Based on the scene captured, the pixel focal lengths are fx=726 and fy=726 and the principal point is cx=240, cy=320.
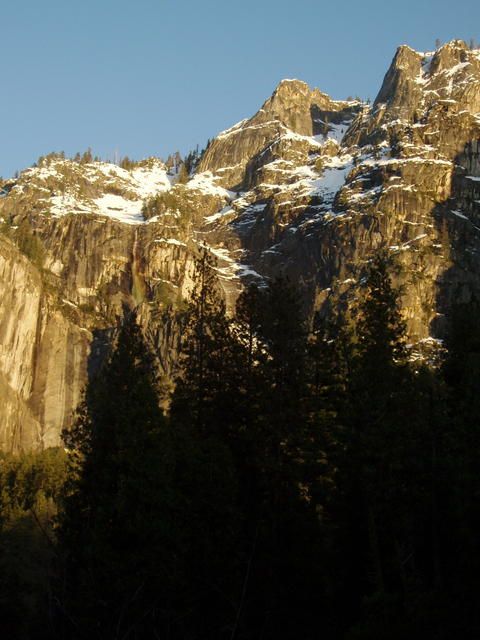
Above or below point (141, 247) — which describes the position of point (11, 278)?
below

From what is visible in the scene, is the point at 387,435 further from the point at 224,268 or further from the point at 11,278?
the point at 224,268

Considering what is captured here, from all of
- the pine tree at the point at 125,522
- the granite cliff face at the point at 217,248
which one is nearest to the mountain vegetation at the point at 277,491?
the pine tree at the point at 125,522

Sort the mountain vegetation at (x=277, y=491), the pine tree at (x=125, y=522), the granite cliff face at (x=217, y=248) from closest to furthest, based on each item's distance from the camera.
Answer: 1. the pine tree at (x=125, y=522)
2. the mountain vegetation at (x=277, y=491)
3. the granite cliff face at (x=217, y=248)

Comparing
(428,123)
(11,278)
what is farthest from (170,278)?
(428,123)

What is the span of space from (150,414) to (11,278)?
4174 inches

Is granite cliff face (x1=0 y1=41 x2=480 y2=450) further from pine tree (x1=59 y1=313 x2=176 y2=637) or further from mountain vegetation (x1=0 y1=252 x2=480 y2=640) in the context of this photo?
pine tree (x1=59 y1=313 x2=176 y2=637)

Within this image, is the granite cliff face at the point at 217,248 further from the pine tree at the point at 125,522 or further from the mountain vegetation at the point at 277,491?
the pine tree at the point at 125,522

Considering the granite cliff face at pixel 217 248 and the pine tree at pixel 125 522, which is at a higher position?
the granite cliff face at pixel 217 248

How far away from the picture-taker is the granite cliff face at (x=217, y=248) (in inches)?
5044

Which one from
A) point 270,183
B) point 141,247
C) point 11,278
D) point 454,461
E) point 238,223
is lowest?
point 454,461

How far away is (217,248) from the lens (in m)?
178

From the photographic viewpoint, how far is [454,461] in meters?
30.4

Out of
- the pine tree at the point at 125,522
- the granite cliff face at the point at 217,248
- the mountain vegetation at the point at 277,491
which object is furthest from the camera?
the granite cliff face at the point at 217,248

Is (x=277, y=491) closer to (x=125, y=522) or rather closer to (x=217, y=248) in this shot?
(x=125, y=522)
